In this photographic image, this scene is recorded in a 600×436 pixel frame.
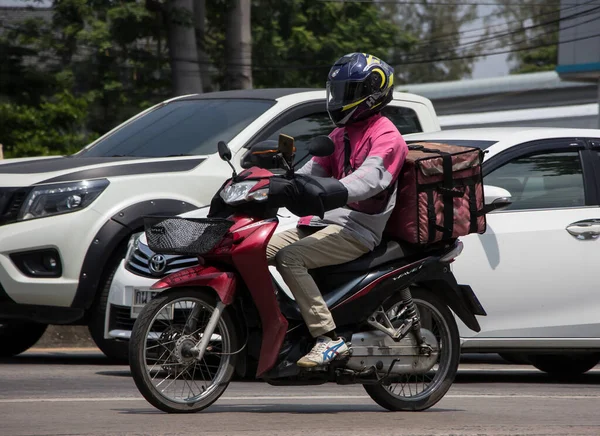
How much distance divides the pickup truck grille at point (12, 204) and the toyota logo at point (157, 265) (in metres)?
1.09

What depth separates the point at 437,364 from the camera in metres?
6.75

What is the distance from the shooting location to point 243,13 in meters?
25.2

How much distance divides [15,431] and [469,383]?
3.83 m

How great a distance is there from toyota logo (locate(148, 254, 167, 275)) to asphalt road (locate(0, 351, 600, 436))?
72 centimetres

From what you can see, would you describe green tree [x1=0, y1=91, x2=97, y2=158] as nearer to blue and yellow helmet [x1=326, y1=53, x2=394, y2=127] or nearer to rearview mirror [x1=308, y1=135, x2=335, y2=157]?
blue and yellow helmet [x1=326, y1=53, x2=394, y2=127]

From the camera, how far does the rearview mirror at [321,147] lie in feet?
19.7

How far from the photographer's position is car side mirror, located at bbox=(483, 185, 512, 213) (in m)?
7.77

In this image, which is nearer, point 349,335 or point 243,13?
point 349,335

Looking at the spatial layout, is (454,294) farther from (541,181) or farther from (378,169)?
(541,181)

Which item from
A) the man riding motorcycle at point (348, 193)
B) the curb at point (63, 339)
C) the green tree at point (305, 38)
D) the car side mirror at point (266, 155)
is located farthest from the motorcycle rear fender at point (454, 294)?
the green tree at point (305, 38)

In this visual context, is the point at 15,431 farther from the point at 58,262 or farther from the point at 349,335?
the point at 58,262

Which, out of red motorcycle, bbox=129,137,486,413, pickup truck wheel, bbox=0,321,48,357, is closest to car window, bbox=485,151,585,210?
red motorcycle, bbox=129,137,486,413

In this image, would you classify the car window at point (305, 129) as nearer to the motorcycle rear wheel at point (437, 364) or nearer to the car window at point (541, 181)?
the car window at point (541, 181)

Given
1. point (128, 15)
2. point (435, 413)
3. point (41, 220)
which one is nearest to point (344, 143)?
point (435, 413)
